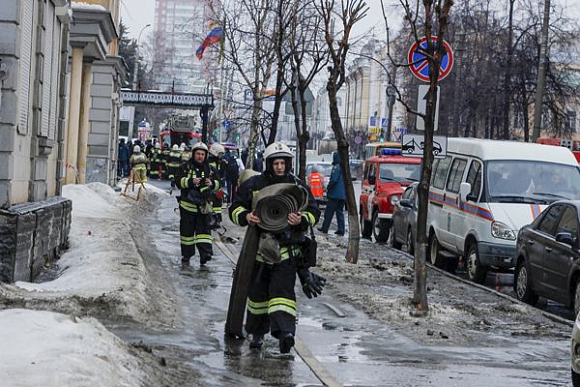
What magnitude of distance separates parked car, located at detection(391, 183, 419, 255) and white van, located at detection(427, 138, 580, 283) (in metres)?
1.69

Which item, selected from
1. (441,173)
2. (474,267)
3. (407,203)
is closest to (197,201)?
(474,267)

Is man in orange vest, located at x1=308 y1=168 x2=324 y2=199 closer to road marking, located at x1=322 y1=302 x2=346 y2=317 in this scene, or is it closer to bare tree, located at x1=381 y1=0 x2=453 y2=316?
road marking, located at x1=322 y1=302 x2=346 y2=317

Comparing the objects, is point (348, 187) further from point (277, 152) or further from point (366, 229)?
point (366, 229)

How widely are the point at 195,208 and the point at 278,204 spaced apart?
7.59m

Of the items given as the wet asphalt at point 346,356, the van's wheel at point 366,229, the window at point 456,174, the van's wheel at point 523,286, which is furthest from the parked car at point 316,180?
the wet asphalt at point 346,356

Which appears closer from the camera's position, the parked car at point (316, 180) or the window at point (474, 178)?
the window at point (474, 178)

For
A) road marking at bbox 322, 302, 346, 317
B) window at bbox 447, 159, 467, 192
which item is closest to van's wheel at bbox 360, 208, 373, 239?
window at bbox 447, 159, 467, 192

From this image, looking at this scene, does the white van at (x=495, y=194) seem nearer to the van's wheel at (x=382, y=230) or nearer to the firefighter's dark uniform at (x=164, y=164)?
the van's wheel at (x=382, y=230)

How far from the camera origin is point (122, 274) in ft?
45.2

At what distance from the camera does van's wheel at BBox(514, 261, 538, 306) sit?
16641mm

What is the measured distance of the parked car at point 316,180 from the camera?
130ft

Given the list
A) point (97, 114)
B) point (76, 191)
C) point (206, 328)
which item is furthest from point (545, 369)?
point (97, 114)

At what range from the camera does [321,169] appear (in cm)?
4191

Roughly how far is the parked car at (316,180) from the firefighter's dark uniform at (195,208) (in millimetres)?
19683
